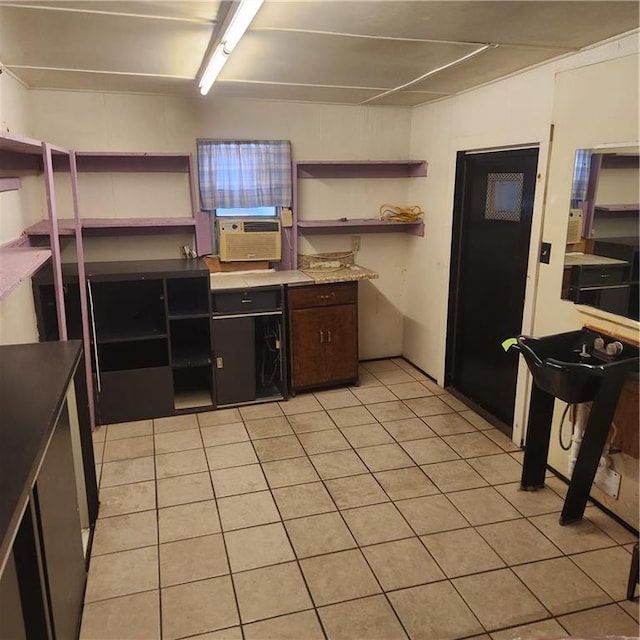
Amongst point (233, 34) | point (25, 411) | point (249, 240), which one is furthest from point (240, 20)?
point (249, 240)

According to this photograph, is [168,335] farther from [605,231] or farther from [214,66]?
[605,231]

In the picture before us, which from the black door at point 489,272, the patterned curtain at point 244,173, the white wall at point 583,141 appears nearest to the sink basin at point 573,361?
the white wall at point 583,141

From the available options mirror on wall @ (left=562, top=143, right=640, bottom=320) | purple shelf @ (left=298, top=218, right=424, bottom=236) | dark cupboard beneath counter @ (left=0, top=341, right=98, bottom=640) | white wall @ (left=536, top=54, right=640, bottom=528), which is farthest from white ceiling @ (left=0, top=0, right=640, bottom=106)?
dark cupboard beneath counter @ (left=0, top=341, right=98, bottom=640)

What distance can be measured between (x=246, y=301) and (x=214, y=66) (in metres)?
1.65

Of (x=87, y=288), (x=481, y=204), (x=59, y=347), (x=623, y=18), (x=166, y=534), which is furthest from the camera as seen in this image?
(x=481, y=204)

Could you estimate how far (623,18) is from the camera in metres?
2.25

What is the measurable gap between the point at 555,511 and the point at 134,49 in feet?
→ 10.3

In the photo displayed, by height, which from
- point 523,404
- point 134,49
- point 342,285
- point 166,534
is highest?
point 134,49

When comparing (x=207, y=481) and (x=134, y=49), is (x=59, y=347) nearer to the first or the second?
(x=207, y=481)

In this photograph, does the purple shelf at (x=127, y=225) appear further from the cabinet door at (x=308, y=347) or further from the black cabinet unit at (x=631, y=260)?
the black cabinet unit at (x=631, y=260)

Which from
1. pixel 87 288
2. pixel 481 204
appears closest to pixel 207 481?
pixel 87 288

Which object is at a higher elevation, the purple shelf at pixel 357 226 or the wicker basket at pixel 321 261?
the purple shelf at pixel 357 226

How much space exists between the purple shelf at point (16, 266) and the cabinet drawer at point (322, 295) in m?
1.84

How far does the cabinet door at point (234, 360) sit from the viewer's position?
3945 mm
